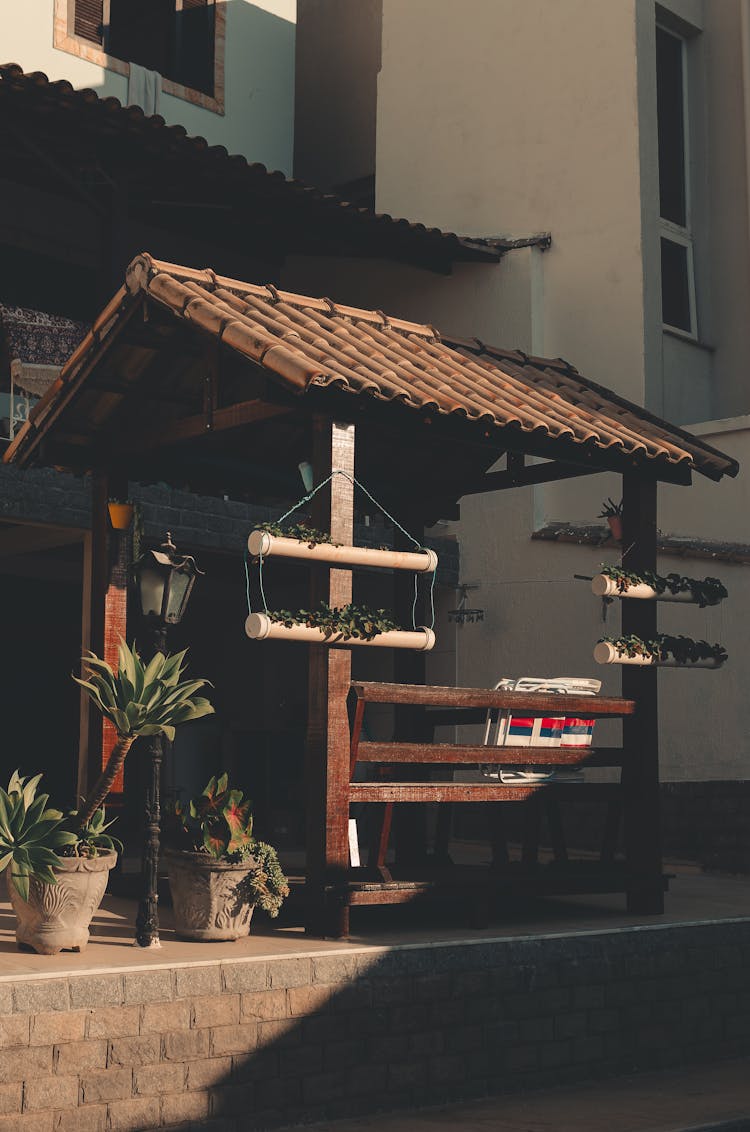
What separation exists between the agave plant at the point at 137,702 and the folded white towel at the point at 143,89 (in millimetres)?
10450

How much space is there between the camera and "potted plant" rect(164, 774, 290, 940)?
25.7 ft

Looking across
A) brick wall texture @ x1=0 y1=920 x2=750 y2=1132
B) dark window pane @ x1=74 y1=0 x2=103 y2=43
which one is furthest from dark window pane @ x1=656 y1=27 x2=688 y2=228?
brick wall texture @ x1=0 y1=920 x2=750 y2=1132

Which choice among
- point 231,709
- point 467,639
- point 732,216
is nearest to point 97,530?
point 467,639

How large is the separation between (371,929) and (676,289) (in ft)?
34.2

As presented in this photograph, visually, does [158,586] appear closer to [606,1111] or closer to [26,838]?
[26,838]

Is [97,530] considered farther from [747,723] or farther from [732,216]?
[732,216]

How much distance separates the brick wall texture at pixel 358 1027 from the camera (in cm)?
640

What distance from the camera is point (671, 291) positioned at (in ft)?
55.2

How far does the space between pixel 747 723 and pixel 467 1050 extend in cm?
648

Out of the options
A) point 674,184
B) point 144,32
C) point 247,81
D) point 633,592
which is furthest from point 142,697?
point 247,81

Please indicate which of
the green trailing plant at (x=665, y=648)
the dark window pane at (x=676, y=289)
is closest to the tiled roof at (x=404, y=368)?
the green trailing plant at (x=665, y=648)

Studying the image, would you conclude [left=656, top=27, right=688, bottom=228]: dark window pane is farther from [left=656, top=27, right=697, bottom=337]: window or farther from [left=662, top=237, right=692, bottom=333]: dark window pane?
[left=662, top=237, right=692, bottom=333]: dark window pane

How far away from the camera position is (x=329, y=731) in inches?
320

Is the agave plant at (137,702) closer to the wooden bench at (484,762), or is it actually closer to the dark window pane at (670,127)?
the wooden bench at (484,762)
